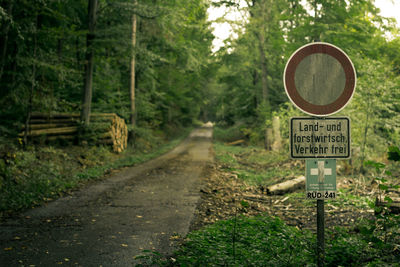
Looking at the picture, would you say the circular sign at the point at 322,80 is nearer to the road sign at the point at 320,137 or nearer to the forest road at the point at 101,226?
the road sign at the point at 320,137

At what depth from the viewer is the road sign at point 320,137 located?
10.9 ft

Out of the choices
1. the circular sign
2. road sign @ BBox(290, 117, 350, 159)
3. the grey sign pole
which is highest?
the circular sign

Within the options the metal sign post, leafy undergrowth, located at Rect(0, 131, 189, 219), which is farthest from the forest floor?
leafy undergrowth, located at Rect(0, 131, 189, 219)

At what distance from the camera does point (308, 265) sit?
3.47 metres

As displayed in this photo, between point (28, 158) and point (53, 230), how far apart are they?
→ 5.72 m

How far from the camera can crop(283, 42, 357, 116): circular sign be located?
3328 mm

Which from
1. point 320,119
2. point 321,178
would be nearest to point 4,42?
point 320,119

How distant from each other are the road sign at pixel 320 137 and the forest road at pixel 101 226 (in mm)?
2409

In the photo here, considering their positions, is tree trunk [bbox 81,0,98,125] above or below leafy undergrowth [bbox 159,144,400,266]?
above

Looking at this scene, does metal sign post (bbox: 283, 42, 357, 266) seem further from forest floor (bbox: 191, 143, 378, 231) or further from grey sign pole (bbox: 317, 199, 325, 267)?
forest floor (bbox: 191, 143, 378, 231)

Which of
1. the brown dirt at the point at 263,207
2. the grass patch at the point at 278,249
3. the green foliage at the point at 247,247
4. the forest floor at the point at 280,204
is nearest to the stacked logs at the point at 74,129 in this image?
the forest floor at the point at 280,204

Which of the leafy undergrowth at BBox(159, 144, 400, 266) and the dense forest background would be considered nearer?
the leafy undergrowth at BBox(159, 144, 400, 266)

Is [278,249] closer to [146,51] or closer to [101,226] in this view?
[101,226]

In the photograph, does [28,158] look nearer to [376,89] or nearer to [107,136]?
[107,136]
